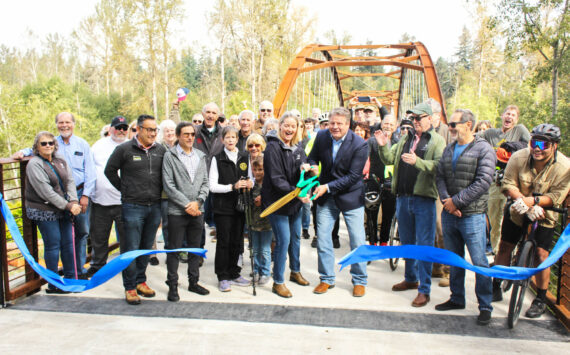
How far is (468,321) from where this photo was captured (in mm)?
3613

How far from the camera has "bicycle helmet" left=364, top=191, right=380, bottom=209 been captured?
209 inches

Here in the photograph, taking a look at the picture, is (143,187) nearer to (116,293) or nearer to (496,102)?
(116,293)

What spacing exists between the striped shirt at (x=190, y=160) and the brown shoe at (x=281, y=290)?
4.47ft

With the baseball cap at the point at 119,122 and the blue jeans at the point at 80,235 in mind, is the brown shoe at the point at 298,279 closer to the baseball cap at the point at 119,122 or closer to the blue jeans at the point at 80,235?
the blue jeans at the point at 80,235

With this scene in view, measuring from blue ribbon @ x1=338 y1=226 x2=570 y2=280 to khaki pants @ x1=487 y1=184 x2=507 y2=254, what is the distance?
205 centimetres

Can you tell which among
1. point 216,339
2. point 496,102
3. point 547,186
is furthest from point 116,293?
point 496,102

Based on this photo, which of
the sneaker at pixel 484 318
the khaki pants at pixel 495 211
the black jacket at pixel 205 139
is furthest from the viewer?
the black jacket at pixel 205 139

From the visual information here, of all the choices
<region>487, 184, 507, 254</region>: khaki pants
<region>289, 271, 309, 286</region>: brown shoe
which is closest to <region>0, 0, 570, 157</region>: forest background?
<region>487, 184, 507, 254</region>: khaki pants

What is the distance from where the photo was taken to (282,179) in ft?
13.6

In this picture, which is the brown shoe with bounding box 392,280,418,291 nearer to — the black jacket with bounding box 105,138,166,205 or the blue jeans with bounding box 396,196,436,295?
the blue jeans with bounding box 396,196,436,295

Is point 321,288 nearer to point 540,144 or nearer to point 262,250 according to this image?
point 262,250

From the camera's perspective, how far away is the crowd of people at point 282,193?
3.68 m

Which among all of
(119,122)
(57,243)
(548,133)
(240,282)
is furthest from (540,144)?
(57,243)

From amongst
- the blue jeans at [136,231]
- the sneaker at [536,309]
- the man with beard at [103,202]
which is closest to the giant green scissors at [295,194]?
the blue jeans at [136,231]
